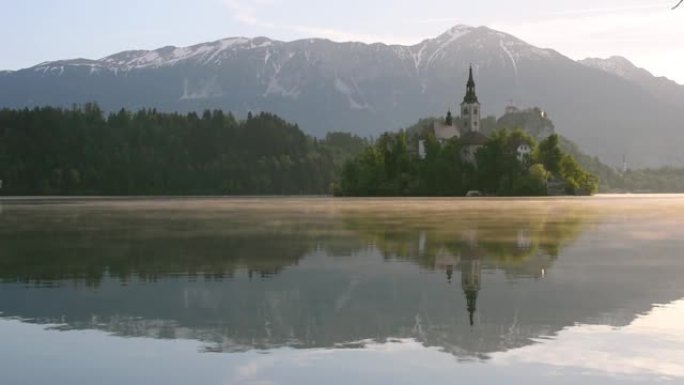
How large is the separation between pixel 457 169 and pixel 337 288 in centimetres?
15154

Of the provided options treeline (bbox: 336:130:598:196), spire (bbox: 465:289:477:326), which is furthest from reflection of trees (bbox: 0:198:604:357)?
treeline (bbox: 336:130:598:196)

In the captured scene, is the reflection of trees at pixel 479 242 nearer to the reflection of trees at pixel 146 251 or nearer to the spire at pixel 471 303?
the reflection of trees at pixel 146 251

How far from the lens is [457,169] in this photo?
171 metres

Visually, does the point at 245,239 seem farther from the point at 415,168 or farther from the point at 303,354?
the point at 415,168

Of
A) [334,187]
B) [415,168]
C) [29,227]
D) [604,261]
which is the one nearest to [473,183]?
[415,168]

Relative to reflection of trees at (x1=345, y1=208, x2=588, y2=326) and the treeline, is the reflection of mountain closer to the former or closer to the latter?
reflection of trees at (x1=345, y1=208, x2=588, y2=326)

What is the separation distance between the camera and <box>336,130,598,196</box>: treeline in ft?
545

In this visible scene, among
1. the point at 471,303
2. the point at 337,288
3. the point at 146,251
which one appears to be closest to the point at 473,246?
the point at 146,251

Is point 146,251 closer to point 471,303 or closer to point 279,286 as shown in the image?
point 279,286

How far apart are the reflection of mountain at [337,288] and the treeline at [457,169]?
424 ft

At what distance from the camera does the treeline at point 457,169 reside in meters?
166

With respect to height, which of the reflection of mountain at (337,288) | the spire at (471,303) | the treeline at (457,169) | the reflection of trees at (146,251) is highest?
the treeline at (457,169)

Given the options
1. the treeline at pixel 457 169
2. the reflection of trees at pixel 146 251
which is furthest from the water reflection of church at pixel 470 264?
the treeline at pixel 457 169

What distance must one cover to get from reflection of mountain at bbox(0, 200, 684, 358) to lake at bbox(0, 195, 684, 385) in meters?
0.06
